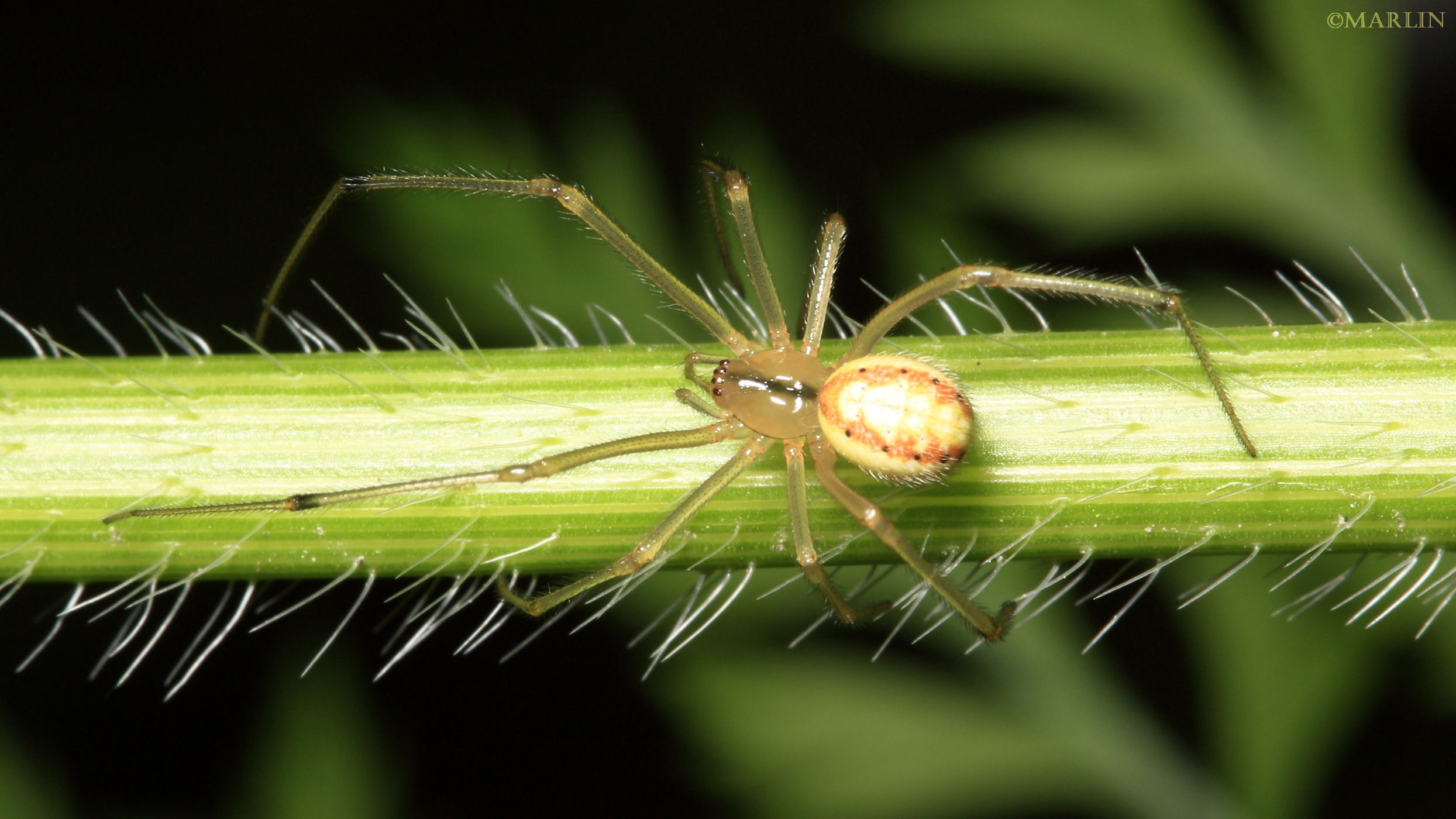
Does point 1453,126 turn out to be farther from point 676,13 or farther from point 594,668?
point 594,668

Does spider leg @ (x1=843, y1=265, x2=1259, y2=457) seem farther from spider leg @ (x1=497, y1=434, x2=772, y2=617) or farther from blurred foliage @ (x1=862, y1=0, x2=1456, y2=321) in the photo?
blurred foliage @ (x1=862, y1=0, x2=1456, y2=321)

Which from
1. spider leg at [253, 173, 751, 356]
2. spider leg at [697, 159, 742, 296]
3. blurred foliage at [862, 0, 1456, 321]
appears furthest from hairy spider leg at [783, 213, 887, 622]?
blurred foliage at [862, 0, 1456, 321]

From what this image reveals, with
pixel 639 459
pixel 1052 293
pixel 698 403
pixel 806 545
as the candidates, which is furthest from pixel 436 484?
pixel 1052 293

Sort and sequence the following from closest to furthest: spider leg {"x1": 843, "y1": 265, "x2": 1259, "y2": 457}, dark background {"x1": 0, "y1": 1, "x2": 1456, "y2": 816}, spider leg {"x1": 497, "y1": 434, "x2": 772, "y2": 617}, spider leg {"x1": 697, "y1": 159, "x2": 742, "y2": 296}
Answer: spider leg {"x1": 843, "y1": 265, "x2": 1259, "y2": 457} → spider leg {"x1": 497, "y1": 434, "x2": 772, "y2": 617} → spider leg {"x1": 697, "y1": 159, "x2": 742, "y2": 296} → dark background {"x1": 0, "y1": 1, "x2": 1456, "y2": 816}

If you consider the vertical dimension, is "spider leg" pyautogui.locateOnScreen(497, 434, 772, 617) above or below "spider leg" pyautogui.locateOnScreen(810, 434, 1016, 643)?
above

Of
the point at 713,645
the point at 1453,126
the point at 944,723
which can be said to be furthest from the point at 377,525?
the point at 1453,126

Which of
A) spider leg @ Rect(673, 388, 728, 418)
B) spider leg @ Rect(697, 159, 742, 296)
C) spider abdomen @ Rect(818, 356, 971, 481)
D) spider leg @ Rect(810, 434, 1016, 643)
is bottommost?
spider leg @ Rect(810, 434, 1016, 643)
